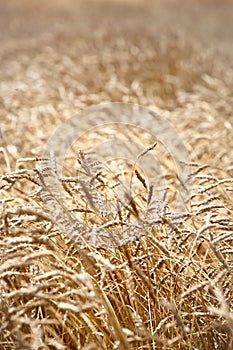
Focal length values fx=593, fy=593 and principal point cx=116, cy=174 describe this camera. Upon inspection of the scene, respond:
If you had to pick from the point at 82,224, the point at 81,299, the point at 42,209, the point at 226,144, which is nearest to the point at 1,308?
the point at 81,299

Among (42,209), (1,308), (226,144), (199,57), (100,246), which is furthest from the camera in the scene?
(199,57)

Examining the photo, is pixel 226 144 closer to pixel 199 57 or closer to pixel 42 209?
pixel 42 209

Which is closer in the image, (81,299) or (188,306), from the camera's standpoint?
(81,299)

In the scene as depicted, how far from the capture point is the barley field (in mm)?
1570

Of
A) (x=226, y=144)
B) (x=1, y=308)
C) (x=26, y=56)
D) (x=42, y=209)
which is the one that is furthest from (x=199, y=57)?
(x=1, y=308)

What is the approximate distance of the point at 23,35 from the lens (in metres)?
8.96

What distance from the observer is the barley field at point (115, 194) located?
157 centimetres

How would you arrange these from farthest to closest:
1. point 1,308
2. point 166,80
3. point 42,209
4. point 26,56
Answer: point 26,56, point 166,80, point 42,209, point 1,308

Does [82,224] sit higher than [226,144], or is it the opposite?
[226,144]

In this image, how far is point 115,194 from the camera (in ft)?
7.01

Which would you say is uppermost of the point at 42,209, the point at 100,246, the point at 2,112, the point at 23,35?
the point at 23,35

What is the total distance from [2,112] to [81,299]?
117 inches

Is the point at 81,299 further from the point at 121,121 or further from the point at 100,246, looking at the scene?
the point at 121,121

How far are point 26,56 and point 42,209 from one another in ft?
17.4
